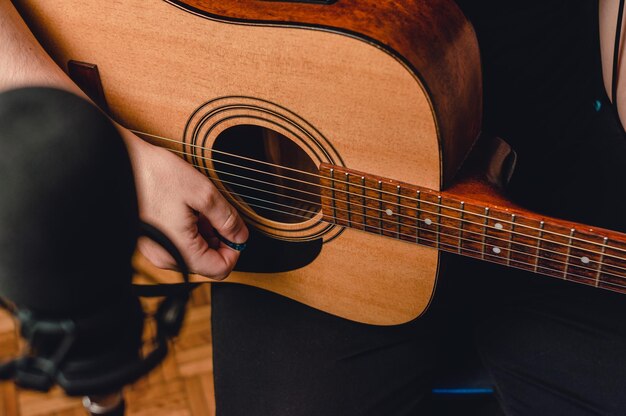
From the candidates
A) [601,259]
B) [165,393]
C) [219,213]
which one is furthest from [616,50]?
[165,393]

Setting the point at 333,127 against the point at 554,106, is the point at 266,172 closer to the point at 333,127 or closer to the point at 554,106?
the point at 333,127

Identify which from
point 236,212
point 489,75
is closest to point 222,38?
point 236,212

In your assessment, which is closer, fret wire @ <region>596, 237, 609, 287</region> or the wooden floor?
fret wire @ <region>596, 237, 609, 287</region>

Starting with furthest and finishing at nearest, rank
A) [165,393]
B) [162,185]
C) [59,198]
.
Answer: [165,393], [162,185], [59,198]

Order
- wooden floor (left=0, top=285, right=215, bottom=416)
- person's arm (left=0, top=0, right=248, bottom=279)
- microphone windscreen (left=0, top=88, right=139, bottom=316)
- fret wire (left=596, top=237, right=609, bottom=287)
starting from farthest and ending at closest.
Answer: wooden floor (left=0, top=285, right=215, bottom=416)
person's arm (left=0, top=0, right=248, bottom=279)
fret wire (left=596, top=237, right=609, bottom=287)
microphone windscreen (left=0, top=88, right=139, bottom=316)

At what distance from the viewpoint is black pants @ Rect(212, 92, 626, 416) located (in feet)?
2.47

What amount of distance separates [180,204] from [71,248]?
0.45 m

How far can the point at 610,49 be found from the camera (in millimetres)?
767

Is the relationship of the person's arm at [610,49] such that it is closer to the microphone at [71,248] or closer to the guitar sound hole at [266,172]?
the guitar sound hole at [266,172]

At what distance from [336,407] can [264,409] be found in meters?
0.09

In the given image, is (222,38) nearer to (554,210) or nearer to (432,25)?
(432,25)

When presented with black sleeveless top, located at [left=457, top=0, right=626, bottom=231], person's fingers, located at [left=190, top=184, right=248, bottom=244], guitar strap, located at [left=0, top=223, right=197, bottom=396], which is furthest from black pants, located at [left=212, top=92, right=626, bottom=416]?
guitar strap, located at [left=0, top=223, right=197, bottom=396]

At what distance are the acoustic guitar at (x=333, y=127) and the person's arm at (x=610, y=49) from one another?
0.54 ft

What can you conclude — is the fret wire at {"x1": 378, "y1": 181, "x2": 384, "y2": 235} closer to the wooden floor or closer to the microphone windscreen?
the microphone windscreen
